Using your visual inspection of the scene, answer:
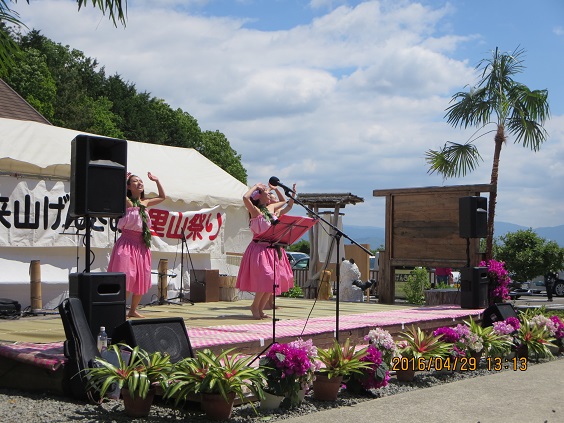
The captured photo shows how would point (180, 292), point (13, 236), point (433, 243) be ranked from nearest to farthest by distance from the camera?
point (13, 236) → point (180, 292) → point (433, 243)

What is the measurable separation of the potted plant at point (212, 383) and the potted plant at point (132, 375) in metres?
0.11

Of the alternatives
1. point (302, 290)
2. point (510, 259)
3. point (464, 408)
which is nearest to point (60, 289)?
point (302, 290)

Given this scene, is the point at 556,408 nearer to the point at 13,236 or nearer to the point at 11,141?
the point at 13,236

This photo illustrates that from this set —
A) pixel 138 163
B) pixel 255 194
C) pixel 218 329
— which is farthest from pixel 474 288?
pixel 138 163

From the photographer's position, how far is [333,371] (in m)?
6.56

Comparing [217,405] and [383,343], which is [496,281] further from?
[217,405]

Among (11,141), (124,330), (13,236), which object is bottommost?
(124,330)

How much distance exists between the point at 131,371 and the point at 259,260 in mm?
4700

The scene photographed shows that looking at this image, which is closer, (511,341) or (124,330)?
(124,330)

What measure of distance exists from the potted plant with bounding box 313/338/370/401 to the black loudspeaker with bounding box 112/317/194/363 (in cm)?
112

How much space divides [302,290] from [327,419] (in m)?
12.2

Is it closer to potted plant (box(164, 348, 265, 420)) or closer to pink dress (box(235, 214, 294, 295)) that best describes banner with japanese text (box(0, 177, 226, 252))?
pink dress (box(235, 214, 294, 295))

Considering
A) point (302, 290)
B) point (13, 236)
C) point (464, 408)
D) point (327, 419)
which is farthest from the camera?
point (302, 290)

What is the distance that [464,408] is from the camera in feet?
20.9
